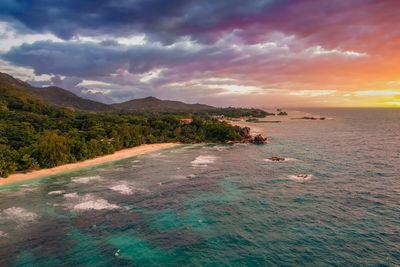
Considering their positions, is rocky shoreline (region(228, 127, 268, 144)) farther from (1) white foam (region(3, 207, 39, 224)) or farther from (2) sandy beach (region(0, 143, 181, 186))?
(1) white foam (region(3, 207, 39, 224))

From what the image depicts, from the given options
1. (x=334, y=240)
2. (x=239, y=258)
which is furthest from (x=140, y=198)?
(x=334, y=240)

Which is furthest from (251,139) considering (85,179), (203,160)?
(85,179)

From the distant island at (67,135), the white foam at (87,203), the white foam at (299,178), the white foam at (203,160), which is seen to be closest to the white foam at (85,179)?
the white foam at (87,203)

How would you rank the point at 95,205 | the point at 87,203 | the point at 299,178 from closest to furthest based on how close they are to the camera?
the point at 95,205 → the point at 87,203 → the point at 299,178

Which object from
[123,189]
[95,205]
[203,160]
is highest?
[203,160]

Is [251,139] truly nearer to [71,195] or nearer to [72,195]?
[72,195]

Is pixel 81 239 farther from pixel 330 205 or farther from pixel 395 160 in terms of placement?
pixel 395 160
